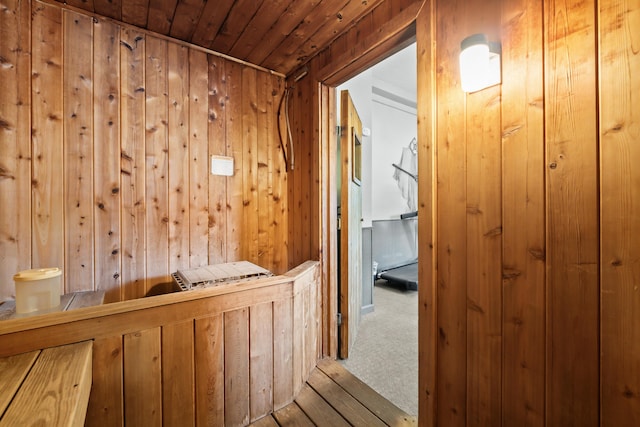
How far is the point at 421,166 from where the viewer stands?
125 cm

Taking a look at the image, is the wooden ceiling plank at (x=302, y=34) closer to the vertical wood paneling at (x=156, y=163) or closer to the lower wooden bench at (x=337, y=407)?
the vertical wood paneling at (x=156, y=163)

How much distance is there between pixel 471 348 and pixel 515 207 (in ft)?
1.97

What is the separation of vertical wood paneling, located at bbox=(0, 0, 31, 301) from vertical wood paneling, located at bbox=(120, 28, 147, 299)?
1.32 feet

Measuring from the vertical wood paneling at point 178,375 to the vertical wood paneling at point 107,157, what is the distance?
2.42 ft

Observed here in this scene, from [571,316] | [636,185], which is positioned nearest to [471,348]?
[571,316]

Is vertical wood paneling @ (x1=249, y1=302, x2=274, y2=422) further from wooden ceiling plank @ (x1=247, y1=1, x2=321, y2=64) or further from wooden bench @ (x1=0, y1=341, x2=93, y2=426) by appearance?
wooden ceiling plank @ (x1=247, y1=1, x2=321, y2=64)

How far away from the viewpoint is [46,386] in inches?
29.8

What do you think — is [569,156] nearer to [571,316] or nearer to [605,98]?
[605,98]

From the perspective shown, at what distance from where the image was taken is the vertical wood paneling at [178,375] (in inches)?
45.6

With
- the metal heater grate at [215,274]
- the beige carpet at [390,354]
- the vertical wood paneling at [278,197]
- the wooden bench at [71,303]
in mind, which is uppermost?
the vertical wood paneling at [278,197]

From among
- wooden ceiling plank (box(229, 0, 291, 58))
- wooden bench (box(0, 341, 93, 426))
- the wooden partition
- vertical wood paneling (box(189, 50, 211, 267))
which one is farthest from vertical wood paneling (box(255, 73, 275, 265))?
wooden bench (box(0, 341, 93, 426))

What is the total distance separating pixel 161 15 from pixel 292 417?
7.99ft

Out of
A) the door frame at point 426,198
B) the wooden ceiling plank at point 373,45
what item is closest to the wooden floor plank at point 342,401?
the door frame at point 426,198

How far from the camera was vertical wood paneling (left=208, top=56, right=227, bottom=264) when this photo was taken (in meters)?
1.94
